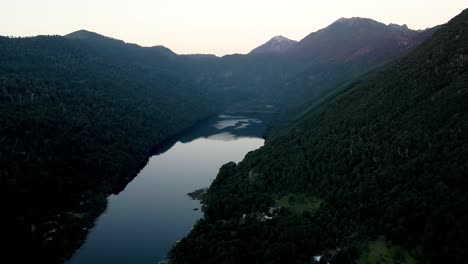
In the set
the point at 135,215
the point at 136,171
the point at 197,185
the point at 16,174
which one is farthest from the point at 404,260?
the point at 136,171

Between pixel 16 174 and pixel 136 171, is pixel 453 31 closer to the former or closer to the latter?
pixel 136 171

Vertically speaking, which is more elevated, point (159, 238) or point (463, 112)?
point (463, 112)

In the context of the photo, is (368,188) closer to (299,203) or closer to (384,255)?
(299,203)

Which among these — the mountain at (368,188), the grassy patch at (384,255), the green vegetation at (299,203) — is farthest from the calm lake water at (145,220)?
the grassy patch at (384,255)

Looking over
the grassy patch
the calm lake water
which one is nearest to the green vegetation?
the grassy patch

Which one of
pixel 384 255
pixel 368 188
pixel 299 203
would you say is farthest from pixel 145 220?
pixel 384 255

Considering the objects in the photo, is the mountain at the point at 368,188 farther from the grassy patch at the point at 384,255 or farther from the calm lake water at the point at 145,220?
the calm lake water at the point at 145,220

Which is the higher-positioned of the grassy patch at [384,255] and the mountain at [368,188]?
the mountain at [368,188]
